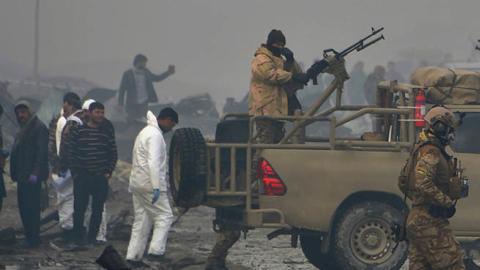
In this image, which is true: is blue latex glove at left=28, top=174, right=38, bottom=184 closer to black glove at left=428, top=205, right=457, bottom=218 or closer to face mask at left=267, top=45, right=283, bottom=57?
face mask at left=267, top=45, right=283, bottom=57

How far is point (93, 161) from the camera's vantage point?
15.5 meters

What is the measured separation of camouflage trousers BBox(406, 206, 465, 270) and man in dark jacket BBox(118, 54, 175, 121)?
18.4 m

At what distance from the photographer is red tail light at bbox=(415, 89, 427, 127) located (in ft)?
40.9

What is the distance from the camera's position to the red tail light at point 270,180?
12.2 meters

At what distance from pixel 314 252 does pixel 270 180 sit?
4.76 ft

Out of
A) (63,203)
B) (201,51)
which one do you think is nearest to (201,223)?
(63,203)

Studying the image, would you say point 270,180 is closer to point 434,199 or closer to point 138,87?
point 434,199

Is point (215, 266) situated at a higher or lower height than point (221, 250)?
lower

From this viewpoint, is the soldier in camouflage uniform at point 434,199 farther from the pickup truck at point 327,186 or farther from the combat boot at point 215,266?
the combat boot at point 215,266

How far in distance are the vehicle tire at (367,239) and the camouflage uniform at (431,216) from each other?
8.66 ft

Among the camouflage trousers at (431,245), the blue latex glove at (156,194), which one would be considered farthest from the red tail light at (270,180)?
the camouflage trousers at (431,245)

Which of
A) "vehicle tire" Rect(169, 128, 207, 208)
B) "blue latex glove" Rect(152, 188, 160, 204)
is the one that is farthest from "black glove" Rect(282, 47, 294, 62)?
"blue latex glove" Rect(152, 188, 160, 204)

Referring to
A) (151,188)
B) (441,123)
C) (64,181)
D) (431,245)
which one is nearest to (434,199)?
(431,245)

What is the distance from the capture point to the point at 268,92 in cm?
1297
